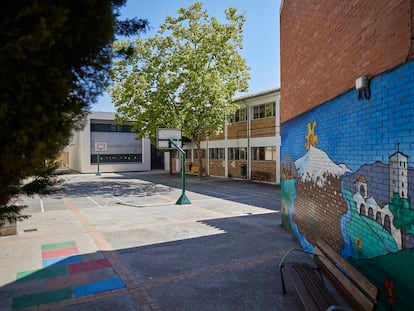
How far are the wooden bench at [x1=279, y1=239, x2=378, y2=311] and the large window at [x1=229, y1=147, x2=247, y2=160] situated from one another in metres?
21.2

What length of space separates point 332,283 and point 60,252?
19.5ft

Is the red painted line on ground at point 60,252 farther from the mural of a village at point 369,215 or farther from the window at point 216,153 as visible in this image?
the window at point 216,153

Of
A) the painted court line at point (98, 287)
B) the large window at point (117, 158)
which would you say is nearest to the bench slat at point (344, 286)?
the painted court line at point (98, 287)

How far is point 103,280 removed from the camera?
5.79 meters

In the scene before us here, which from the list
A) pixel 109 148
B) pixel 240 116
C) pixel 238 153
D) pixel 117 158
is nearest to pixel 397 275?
pixel 238 153

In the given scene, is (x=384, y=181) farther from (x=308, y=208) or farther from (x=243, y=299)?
(x=308, y=208)

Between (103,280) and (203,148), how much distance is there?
88.4 ft

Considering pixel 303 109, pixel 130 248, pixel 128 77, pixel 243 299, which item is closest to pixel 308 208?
pixel 303 109

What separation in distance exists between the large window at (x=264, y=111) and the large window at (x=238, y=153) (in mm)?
2978

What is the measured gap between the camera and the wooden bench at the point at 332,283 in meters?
3.44

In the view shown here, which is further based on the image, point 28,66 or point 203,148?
point 203,148

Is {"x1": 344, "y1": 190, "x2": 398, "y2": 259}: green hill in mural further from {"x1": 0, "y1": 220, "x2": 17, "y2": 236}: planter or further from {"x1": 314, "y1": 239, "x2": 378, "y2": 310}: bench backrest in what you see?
{"x1": 0, "y1": 220, "x2": 17, "y2": 236}: planter

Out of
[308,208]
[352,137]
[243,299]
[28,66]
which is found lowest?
[243,299]

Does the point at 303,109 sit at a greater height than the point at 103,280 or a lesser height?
greater
